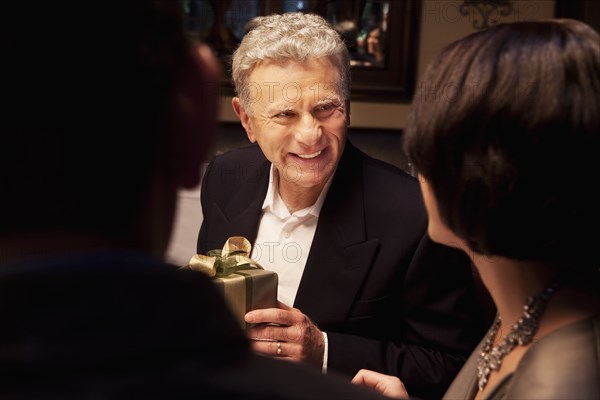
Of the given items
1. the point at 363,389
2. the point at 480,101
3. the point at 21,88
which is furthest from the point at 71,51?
the point at 480,101

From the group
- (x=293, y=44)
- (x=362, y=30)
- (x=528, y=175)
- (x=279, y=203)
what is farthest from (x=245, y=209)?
(x=362, y=30)

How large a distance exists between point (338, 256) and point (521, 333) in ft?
2.91

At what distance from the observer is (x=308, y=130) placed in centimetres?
190

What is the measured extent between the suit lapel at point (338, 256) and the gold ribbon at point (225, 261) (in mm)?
340

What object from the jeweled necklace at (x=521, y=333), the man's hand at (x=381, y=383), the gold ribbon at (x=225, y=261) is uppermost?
the jeweled necklace at (x=521, y=333)

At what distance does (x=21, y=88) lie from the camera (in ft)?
1.63

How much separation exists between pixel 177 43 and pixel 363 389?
0.30m

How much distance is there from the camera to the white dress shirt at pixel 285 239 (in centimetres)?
194

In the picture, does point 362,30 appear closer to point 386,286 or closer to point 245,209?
point 245,209

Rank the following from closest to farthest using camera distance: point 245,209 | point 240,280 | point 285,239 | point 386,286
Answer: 1. point 240,280
2. point 386,286
3. point 285,239
4. point 245,209

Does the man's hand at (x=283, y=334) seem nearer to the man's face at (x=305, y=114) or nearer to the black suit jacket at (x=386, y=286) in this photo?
A: the black suit jacket at (x=386, y=286)

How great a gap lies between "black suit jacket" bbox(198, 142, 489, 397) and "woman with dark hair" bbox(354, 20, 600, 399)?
2.20 feet

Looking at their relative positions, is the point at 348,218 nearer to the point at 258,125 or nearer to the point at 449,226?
the point at 258,125

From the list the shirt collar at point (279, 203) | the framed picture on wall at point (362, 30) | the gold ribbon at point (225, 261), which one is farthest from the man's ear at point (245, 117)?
the framed picture on wall at point (362, 30)
